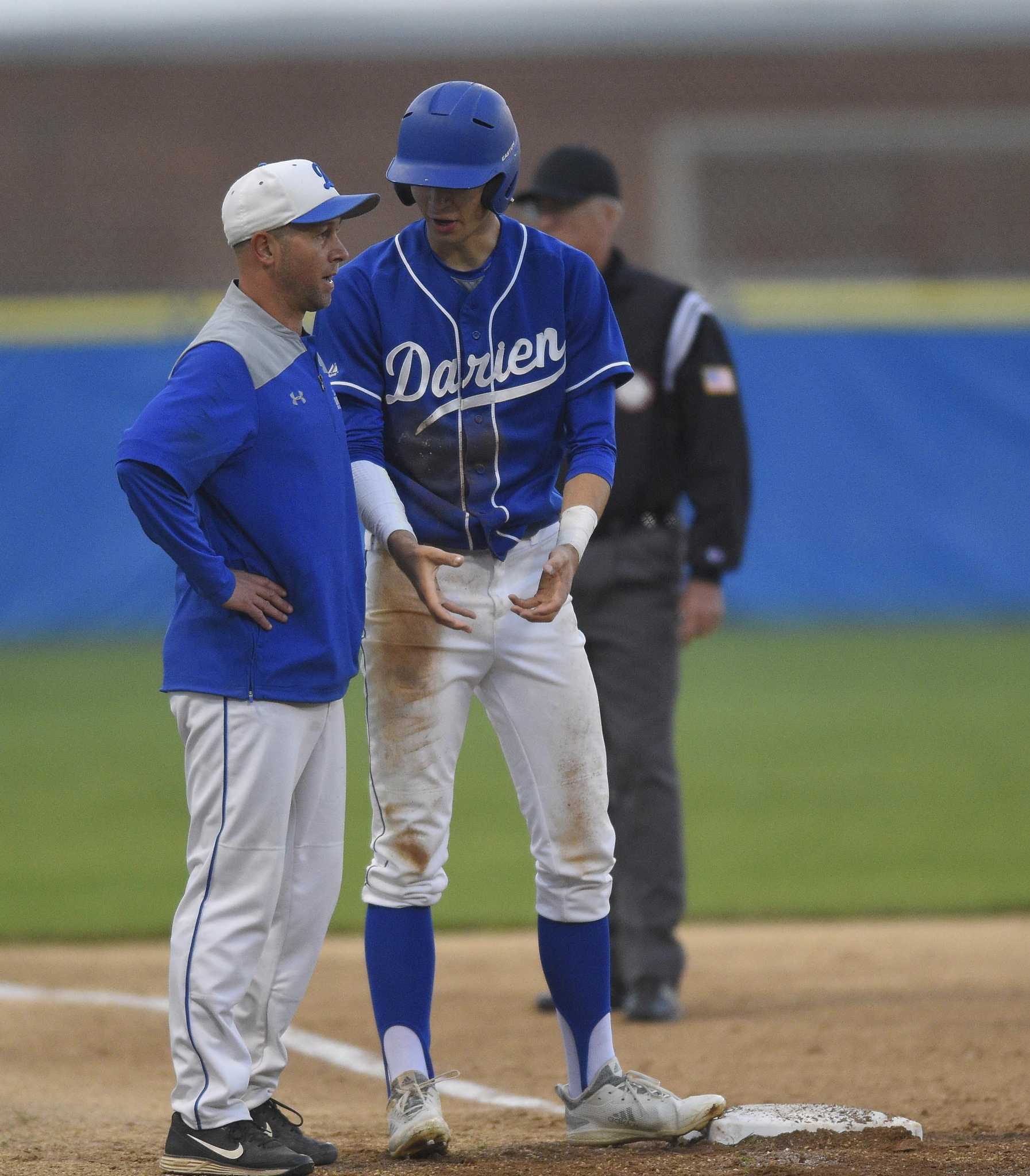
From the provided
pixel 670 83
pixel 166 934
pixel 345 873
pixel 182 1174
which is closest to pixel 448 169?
pixel 182 1174

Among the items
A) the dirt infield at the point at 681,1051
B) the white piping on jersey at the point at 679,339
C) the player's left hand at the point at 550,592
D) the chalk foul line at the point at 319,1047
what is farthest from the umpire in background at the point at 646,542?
the player's left hand at the point at 550,592

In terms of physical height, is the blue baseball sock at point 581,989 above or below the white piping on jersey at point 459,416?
below

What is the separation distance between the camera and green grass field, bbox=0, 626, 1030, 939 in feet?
22.6

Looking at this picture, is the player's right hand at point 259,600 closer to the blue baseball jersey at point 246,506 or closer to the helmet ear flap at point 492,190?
the blue baseball jersey at point 246,506

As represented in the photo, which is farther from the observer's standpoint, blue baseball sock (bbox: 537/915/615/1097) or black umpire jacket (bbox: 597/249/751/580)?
black umpire jacket (bbox: 597/249/751/580)

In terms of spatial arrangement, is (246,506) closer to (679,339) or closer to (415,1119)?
(415,1119)

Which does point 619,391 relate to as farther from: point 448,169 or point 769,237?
point 769,237

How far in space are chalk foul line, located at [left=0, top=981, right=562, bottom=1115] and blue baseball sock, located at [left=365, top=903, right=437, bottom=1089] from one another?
60cm

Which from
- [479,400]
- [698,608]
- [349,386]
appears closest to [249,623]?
[349,386]

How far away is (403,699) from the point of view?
3.67 meters

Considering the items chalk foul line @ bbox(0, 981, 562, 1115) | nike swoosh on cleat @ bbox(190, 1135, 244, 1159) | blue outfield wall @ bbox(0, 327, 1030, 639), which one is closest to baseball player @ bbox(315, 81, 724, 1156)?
nike swoosh on cleat @ bbox(190, 1135, 244, 1159)

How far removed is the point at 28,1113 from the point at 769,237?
19191mm

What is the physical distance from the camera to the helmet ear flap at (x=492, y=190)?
364 cm

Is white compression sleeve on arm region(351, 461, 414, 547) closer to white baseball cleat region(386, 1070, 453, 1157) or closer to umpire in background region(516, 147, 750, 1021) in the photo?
white baseball cleat region(386, 1070, 453, 1157)
